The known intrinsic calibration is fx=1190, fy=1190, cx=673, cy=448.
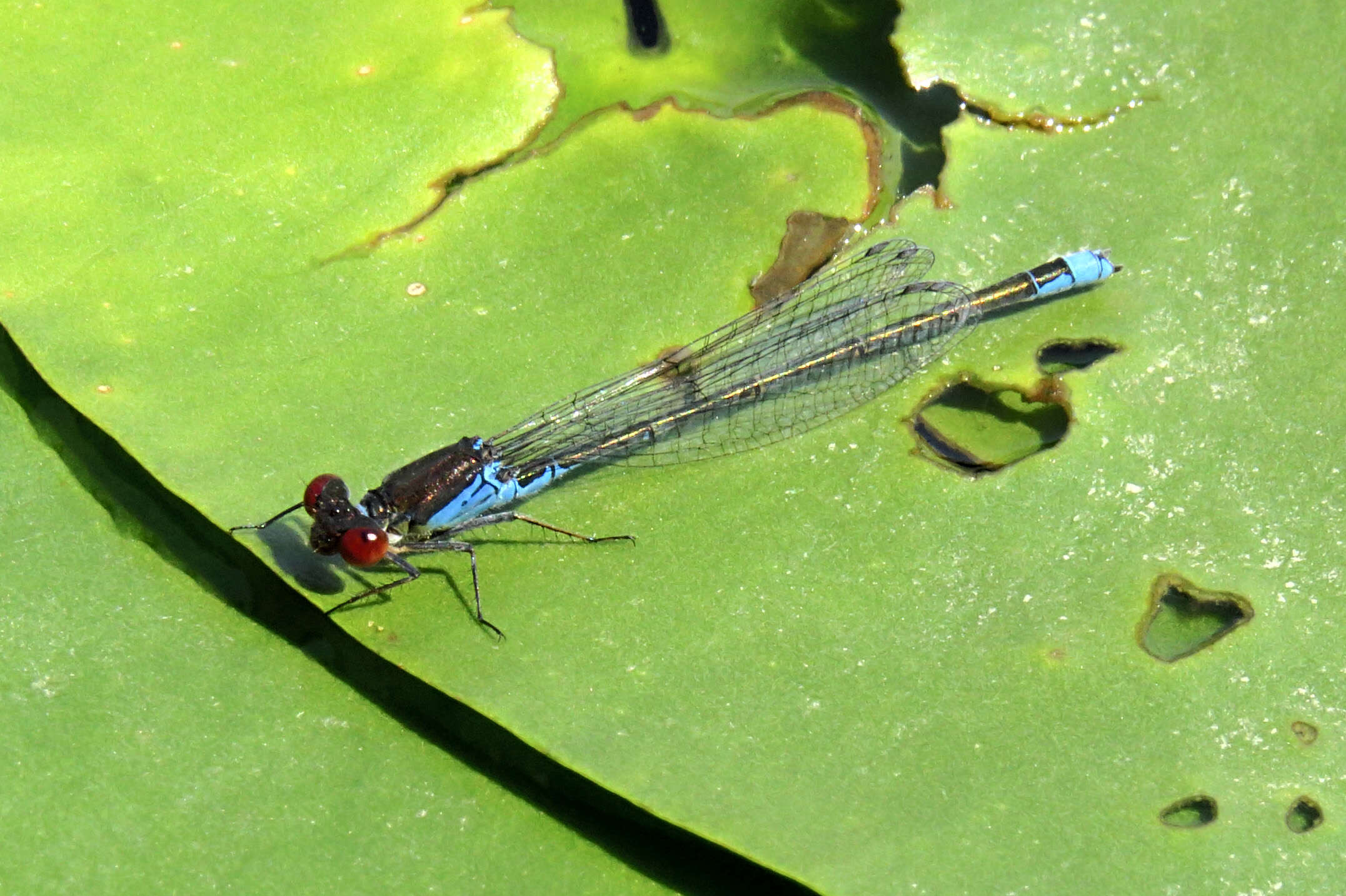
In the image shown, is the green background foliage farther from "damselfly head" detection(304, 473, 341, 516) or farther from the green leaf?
"damselfly head" detection(304, 473, 341, 516)

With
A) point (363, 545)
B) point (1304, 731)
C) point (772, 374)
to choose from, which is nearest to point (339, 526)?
point (363, 545)

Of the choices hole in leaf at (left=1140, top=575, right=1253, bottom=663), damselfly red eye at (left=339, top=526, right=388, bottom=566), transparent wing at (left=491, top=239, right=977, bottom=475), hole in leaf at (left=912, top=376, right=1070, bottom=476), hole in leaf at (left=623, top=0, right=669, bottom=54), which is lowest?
hole in leaf at (left=1140, top=575, right=1253, bottom=663)

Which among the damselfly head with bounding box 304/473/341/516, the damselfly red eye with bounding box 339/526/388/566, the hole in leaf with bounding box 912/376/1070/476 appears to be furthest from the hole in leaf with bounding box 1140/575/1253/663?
the damselfly head with bounding box 304/473/341/516

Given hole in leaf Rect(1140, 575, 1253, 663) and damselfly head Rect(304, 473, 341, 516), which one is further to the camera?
damselfly head Rect(304, 473, 341, 516)

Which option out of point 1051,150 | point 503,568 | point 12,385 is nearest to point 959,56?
point 1051,150

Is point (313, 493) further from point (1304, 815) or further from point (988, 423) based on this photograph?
point (1304, 815)

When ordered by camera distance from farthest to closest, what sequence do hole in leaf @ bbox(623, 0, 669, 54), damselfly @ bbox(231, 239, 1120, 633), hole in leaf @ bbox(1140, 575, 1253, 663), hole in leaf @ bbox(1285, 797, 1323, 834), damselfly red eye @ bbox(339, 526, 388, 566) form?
hole in leaf @ bbox(623, 0, 669, 54) → damselfly @ bbox(231, 239, 1120, 633) → damselfly red eye @ bbox(339, 526, 388, 566) → hole in leaf @ bbox(1140, 575, 1253, 663) → hole in leaf @ bbox(1285, 797, 1323, 834)
